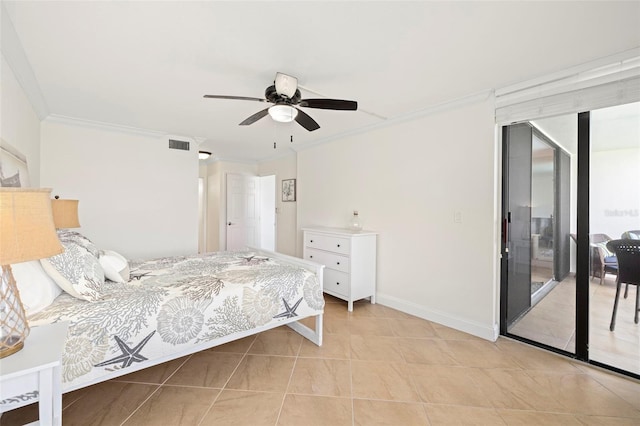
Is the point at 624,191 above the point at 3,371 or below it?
above

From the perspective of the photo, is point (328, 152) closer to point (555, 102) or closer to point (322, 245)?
point (322, 245)

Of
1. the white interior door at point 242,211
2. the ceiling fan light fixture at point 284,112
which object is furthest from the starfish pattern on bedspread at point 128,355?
the white interior door at point 242,211

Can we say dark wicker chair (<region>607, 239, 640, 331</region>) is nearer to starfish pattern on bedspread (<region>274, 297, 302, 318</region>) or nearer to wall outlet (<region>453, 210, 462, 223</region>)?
wall outlet (<region>453, 210, 462, 223</region>)

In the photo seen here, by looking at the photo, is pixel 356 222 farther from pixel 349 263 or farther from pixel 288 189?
pixel 288 189

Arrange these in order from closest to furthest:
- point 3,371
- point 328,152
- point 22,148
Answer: point 3,371 → point 22,148 → point 328,152

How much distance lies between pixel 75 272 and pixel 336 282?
2.56 m

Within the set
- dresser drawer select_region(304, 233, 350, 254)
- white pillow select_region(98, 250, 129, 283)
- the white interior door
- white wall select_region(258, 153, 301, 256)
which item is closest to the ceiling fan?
white pillow select_region(98, 250, 129, 283)

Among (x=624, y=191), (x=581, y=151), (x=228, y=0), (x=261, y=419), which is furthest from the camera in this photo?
(x=581, y=151)

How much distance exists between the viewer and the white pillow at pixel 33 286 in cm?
140

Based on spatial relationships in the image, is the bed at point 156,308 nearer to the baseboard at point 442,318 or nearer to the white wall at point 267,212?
the baseboard at point 442,318

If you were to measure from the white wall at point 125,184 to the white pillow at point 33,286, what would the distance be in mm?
2437

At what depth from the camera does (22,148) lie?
239 cm

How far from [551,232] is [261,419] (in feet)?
9.07

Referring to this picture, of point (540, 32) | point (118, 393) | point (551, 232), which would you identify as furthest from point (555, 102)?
point (118, 393)
